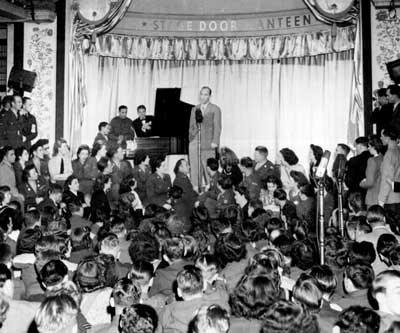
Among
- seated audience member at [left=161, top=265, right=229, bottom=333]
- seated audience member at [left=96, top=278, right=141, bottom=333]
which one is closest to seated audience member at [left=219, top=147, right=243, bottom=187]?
seated audience member at [left=161, top=265, right=229, bottom=333]

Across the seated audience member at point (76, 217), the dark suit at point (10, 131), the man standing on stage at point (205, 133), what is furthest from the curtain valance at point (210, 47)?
the seated audience member at point (76, 217)

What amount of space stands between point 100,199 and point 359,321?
5.52 meters

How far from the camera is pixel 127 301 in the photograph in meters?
3.19

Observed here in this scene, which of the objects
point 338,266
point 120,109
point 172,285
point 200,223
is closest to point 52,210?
point 200,223

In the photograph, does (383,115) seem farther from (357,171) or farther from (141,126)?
(141,126)

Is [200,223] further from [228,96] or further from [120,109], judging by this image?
[228,96]

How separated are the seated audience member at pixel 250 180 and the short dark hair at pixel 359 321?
20.0ft

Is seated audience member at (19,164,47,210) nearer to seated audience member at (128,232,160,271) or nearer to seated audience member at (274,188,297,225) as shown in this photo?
seated audience member at (274,188,297,225)

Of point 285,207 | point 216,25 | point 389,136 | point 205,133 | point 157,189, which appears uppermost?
point 216,25

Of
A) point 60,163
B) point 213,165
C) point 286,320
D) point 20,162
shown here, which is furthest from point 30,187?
point 286,320

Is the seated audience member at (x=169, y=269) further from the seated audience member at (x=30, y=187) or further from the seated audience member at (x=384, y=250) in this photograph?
the seated audience member at (x=30, y=187)

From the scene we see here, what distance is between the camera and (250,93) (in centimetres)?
1214

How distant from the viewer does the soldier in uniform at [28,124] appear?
999 centimetres

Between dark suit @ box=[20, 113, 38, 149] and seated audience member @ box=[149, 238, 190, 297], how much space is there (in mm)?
6133
